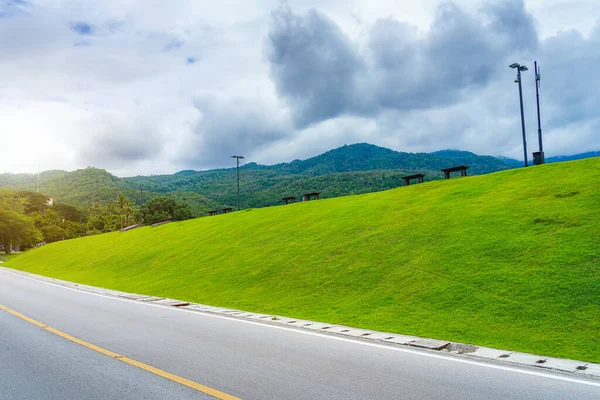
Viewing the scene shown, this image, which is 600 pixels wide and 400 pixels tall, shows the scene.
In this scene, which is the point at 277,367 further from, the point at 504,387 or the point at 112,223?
the point at 112,223

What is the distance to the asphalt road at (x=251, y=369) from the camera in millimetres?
5703

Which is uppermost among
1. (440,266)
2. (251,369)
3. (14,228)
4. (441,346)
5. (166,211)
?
(166,211)

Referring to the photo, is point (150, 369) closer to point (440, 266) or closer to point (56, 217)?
point (440, 266)

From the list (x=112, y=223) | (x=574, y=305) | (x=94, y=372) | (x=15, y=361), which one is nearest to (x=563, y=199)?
(x=574, y=305)

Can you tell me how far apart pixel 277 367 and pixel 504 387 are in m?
3.26

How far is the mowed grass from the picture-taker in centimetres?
933

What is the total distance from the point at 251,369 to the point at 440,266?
8.10 meters

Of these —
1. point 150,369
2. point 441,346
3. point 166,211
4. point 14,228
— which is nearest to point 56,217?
point 14,228

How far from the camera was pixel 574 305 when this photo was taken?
913 cm

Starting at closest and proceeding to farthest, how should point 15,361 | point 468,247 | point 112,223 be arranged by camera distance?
point 15,361 → point 468,247 → point 112,223

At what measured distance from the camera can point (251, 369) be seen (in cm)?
680

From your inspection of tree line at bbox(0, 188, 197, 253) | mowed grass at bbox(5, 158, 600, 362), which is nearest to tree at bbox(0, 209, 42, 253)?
tree line at bbox(0, 188, 197, 253)

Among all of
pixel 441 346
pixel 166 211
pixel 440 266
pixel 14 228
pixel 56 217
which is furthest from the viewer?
pixel 56 217

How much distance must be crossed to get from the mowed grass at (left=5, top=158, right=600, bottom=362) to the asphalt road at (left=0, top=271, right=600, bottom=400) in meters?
1.92
